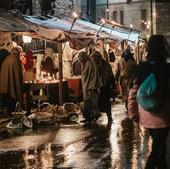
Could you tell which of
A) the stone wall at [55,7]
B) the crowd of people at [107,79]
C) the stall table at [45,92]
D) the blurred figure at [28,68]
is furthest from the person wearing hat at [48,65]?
the stone wall at [55,7]

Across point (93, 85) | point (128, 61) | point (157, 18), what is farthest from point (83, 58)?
point (157, 18)

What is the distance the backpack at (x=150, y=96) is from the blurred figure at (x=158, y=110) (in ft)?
0.17

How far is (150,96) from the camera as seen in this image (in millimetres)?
7121

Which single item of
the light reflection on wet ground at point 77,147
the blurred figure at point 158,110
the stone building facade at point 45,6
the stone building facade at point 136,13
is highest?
the stone building facade at point 136,13

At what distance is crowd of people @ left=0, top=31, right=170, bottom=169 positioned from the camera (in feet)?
23.7

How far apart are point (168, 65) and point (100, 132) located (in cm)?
754

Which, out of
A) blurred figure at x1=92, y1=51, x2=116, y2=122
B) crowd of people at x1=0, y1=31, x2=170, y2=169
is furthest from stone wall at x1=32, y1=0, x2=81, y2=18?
blurred figure at x1=92, y1=51, x2=116, y2=122

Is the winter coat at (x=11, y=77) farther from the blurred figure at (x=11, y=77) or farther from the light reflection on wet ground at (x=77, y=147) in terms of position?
the light reflection on wet ground at (x=77, y=147)

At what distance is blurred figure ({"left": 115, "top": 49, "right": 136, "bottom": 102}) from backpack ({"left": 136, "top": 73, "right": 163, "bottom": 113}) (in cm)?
1121

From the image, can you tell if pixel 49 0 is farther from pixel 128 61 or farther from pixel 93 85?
pixel 93 85

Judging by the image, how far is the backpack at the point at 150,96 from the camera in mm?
7121

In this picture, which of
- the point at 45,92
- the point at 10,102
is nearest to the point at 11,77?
the point at 10,102

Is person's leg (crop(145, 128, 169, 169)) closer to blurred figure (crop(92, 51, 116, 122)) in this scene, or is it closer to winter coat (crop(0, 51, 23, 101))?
blurred figure (crop(92, 51, 116, 122))

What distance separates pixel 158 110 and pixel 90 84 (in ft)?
32.1
